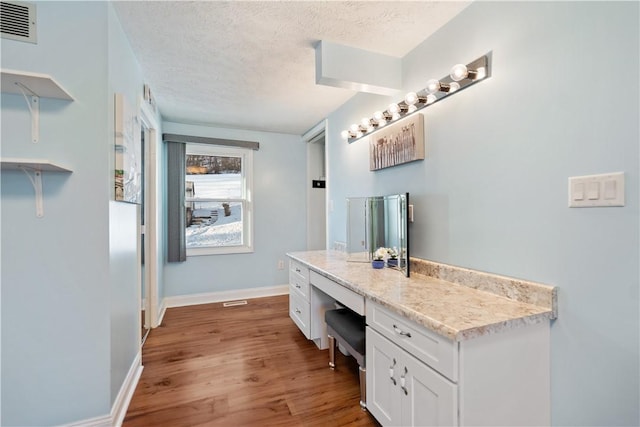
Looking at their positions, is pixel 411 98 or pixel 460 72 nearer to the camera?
pixel 460 72

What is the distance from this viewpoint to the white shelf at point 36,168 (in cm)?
127

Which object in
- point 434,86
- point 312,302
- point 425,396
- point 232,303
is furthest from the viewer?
point 232,303

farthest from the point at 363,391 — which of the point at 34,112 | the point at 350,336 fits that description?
the point at 34,112

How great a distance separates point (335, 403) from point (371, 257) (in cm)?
106

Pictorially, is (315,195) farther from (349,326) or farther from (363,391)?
(363,391)

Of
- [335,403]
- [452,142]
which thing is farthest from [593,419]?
[452,142]

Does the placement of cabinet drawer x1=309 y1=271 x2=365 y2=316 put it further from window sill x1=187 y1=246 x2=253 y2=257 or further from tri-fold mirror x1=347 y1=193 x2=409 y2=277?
window sill x1=187 y1=246 x2=253 y2=257

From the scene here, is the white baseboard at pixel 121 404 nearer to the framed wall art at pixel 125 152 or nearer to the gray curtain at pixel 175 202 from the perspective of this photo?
the framed wall art at pixel 125 152

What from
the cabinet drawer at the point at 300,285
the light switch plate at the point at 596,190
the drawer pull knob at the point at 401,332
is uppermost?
the light switch plate at the point at 596,190

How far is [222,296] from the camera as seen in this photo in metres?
3.85

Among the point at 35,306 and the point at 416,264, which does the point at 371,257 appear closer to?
the point at 416,264

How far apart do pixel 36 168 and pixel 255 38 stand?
139 cm

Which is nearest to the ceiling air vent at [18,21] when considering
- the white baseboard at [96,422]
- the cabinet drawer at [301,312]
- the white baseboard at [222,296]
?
the white baseboard at [96,422]

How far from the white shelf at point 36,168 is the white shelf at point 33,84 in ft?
1.08
